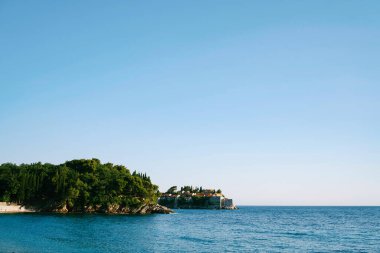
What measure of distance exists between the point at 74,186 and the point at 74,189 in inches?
99.7

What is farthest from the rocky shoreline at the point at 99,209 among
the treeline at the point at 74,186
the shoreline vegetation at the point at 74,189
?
the treeline at the point at 74,186

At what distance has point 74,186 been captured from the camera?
111125mm

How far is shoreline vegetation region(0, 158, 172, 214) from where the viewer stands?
104750mm

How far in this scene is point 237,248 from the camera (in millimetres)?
48469

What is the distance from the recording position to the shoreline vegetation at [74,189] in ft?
344

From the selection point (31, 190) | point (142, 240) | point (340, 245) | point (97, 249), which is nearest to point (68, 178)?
Result: point (31, 190)

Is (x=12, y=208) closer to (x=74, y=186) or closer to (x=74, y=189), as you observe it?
(x=74, y=189)

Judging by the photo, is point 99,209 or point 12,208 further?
point 99,209

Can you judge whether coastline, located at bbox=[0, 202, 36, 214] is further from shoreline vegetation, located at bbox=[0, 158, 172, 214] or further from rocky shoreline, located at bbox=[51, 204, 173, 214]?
rocky shoreline, located at bbox=[51, 204, 173, 214]

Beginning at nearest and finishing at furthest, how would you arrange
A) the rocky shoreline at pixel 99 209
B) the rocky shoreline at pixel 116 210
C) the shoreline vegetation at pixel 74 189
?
the rocky shoreline at pixel 99 209 → the shoreline vegetation at pixel 74 189 → the rocky shoreline at pixel 116 210

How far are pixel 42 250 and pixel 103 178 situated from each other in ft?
269

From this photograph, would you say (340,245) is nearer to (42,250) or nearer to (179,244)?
(179,244)

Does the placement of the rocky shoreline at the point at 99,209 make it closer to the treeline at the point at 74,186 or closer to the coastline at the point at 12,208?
the coastline at the point at 12,208

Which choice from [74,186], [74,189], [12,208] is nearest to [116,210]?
[74,186]
